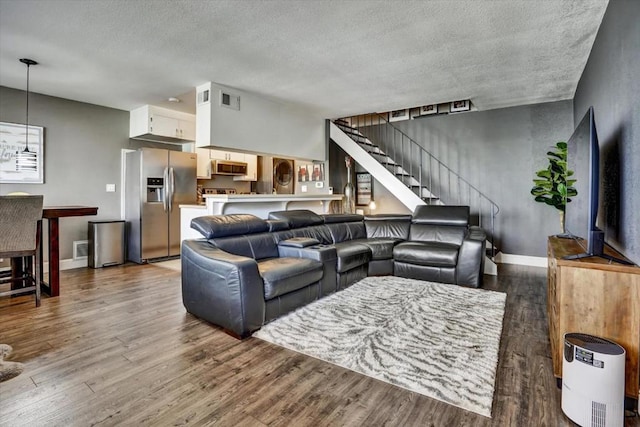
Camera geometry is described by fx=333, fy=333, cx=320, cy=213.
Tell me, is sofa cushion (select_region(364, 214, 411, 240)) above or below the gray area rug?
above

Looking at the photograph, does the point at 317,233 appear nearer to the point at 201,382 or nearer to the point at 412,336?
the point at 412,336

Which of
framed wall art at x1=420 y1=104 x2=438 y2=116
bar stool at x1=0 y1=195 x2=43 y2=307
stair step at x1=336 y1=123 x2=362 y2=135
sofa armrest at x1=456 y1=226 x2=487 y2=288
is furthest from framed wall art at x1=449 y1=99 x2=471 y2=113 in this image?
bar stool at x1=0 y1=195 x2=43 y2=307

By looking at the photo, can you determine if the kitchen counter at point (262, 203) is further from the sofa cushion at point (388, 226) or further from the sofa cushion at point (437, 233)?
the sofa cushion at point (437, 233)

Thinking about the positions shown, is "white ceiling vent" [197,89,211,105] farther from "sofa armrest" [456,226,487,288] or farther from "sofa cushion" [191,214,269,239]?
"sofa armrest" [456,226,487,288]

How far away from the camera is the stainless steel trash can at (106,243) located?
5.04 metres

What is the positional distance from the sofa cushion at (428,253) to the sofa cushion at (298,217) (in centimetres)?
117

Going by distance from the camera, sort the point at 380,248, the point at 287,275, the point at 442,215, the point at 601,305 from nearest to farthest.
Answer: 1. the point at 601,305
2. the point at 287,275
3. the point at 380,248
4. the point at 442,215

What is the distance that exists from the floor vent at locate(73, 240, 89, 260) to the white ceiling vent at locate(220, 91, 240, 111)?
314cm

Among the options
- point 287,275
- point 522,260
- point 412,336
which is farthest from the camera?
point 522,260

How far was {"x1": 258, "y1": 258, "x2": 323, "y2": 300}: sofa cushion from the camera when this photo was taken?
2.75 m

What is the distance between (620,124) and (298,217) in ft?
10.7

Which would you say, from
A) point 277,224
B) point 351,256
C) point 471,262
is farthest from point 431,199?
point 277,224

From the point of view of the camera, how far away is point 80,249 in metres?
5.15

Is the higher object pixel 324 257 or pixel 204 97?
pixel 204 97
